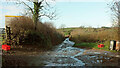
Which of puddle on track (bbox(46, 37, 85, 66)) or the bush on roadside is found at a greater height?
the bush on roadside

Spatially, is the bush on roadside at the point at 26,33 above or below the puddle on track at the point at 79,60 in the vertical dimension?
above

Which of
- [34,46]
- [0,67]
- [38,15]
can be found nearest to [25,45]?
[34,46]

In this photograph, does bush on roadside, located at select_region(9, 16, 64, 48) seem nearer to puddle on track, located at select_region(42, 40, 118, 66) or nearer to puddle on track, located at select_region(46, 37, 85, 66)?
puddle on track, located at select_region(46, 37, 85, 66)

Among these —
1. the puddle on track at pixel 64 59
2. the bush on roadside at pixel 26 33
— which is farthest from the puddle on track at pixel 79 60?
the bush on roadside at pixel 26 33

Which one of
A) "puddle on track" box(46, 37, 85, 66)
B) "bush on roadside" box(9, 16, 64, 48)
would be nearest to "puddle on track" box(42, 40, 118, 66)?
"puddle on track" box(46, 37, 85, 66)

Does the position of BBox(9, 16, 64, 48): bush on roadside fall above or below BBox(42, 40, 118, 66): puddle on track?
above

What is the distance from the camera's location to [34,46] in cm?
1057

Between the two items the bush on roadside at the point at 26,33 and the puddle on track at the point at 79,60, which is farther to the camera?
the bush on roadside at the point at 26,33

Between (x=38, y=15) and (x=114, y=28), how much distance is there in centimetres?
811

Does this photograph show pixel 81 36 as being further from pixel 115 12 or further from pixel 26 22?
pixel 26 22

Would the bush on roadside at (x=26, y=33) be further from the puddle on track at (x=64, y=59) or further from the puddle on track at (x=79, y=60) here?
the puddle on track at (x=79, y=60)

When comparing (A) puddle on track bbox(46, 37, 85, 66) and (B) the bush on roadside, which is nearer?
(A) puddle on track bbox(46, 37, 85, 66)

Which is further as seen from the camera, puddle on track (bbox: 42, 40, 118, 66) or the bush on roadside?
the bush on roadside

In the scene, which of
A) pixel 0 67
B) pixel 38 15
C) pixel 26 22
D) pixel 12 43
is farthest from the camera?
pixel 38 15
